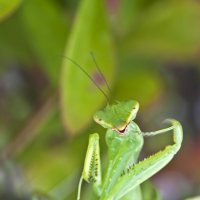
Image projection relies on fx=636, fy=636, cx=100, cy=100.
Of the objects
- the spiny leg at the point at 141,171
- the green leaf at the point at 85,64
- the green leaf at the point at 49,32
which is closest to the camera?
the spiny leg at the point at 141,171

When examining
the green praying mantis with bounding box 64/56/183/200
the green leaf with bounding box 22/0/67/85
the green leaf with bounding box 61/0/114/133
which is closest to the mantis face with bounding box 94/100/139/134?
the green praying mantis with bounding box 64/56/183/200

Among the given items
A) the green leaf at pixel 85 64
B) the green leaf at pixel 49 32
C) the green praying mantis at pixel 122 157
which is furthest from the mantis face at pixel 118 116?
the green leaf at pixel 49 32

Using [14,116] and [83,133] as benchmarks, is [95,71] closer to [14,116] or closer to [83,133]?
[83,133]

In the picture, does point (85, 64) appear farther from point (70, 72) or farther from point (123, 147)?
point (123, 147)

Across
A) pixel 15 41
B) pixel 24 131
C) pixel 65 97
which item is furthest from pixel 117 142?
pixel 15 41

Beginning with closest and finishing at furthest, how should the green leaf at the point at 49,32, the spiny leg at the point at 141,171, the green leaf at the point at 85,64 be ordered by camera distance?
1. the spiny leg at the point at 141,171
2. the green leaf at the point at 85,64
3. the green leaf at the point at 49,32

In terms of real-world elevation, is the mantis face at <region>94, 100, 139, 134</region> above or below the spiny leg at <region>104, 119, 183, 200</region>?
above

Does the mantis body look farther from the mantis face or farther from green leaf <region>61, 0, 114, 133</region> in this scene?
green leaf <region>61, 0, 114, 133</region>

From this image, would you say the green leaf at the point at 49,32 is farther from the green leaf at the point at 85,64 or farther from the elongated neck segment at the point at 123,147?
the elongated neck segment at the point at 123,147
